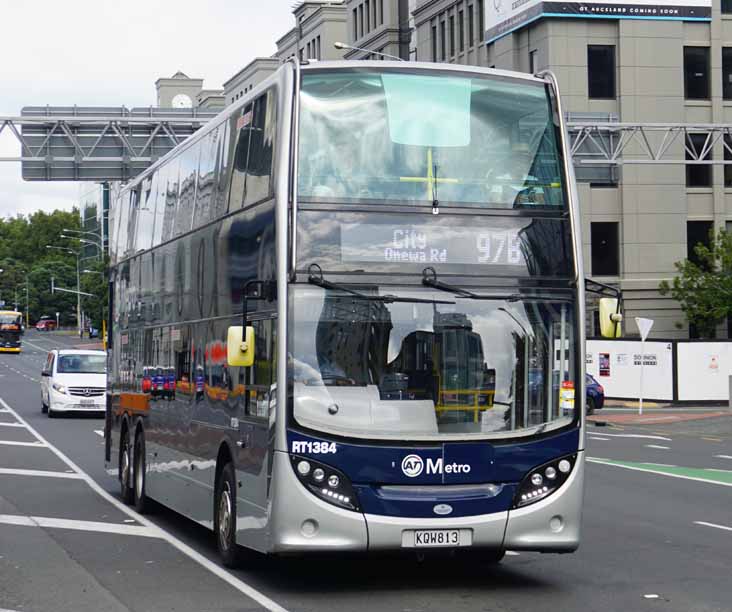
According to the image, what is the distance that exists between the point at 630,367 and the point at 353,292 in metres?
37.9

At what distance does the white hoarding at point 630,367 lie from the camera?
46281 mm

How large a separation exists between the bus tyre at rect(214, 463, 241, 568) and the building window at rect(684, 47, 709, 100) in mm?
49532

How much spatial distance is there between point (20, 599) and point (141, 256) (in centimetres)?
685

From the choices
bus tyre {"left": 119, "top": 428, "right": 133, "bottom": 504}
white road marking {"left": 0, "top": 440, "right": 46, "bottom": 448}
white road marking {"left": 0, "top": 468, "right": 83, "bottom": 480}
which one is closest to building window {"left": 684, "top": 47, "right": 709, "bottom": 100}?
white road marking {"left": 0, "top": 440, "right": 46, "bottom": 448}

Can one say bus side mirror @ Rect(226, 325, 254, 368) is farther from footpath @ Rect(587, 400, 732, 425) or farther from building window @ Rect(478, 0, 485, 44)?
building window @ Rect(478, 0, 485, 44)

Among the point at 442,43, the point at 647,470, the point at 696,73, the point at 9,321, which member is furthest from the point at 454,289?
the point at 9,321

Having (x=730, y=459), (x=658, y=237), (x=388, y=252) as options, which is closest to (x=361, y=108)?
(x=388, y=252)

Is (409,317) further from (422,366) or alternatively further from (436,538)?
(436,538)

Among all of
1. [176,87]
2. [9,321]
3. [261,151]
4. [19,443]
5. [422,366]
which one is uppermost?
[176,87]

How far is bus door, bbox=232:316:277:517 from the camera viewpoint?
10.8m

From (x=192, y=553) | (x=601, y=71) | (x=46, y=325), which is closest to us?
(x=192, y=553)

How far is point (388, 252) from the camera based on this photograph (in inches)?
428

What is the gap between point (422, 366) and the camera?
10.7m

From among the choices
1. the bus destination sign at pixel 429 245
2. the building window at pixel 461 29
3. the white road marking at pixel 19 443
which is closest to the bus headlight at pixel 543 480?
the bus destination sign at pixel 429 245
